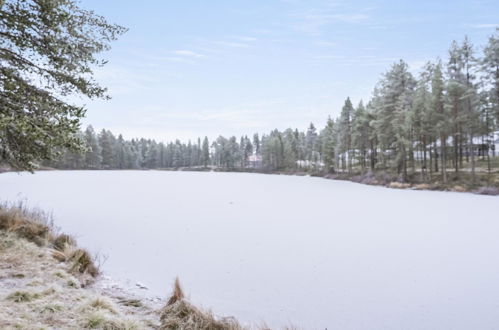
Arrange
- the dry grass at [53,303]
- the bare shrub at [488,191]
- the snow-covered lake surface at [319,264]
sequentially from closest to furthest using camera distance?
1. the dry grass at [53,303]
2. the snow-covered lake surface at [319,264]
3. the bare shrub at [488,191]

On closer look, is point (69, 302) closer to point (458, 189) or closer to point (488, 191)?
point (488, 191)

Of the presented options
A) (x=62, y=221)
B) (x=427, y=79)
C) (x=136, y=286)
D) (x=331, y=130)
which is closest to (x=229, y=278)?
(x=136, y=286)

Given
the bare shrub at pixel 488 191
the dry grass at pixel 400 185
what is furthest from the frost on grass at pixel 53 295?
the dry grass at pixel 400 185

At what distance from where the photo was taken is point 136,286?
5062 millimetres

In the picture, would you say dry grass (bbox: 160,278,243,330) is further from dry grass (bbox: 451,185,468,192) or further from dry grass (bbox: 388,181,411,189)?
dry grass (bbox: 388,181,411,189)

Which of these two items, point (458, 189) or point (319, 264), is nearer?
point (319, 264)

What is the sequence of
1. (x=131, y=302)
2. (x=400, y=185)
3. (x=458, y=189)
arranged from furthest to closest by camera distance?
1. (x=400, y=185)
2. (x=458, y=189)
3. (x=131, y=302)

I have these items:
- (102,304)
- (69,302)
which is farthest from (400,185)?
(69,302)

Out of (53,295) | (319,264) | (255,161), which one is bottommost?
(319,264)

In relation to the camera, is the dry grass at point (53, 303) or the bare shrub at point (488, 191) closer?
the dry grass at point (53, 303)

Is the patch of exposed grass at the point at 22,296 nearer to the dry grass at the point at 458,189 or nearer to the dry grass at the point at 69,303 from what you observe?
the dry grass at the point at 69,303

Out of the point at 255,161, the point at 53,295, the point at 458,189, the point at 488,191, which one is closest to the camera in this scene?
the point at 53,295

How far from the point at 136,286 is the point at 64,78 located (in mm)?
5245

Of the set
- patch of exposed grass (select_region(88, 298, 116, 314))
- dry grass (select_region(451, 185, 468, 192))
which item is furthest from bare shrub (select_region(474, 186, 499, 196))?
patch of exposed grass (select_region(88, 298, 116, 314))
